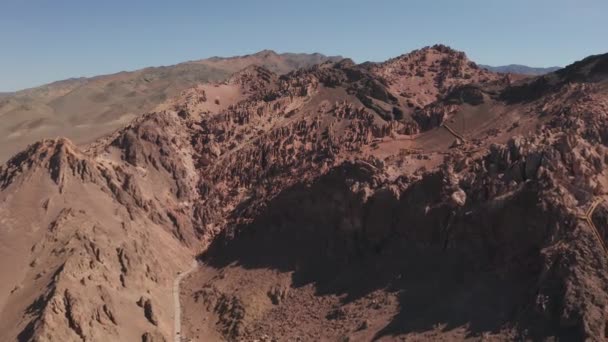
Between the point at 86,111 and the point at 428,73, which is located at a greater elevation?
the point at 86,111

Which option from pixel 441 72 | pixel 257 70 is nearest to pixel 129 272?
pixel 257 70

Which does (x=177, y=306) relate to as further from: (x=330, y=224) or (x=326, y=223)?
(x=330, y=224)

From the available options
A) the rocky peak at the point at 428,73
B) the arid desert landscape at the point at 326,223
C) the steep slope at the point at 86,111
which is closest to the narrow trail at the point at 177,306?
the arid desert landscape at the point at 326,223

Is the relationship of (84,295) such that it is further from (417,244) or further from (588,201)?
(588,201)

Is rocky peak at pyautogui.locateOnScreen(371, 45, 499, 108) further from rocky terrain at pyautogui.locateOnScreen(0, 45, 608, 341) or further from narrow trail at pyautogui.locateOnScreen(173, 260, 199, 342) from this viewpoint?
narrow trail at pyautogui.locateOnScreen(173, 260, 199, 342)

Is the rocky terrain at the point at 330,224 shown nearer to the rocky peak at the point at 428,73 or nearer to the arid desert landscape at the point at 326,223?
Result: the arid desert landscape at the point at 326,223

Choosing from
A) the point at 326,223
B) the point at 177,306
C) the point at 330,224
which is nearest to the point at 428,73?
the point at 326,223
